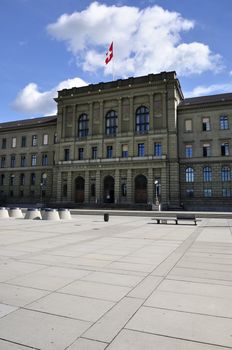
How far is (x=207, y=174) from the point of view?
5316cm

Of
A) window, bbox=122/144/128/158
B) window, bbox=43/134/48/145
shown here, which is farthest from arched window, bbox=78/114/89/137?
window, bbox=43/134/48/145

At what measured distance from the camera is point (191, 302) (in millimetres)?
5348

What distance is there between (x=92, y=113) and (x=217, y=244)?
5152cm

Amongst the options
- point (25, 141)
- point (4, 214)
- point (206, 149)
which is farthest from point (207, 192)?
point (25, 141)

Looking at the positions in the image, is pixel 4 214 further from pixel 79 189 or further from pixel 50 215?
pixel 79 189

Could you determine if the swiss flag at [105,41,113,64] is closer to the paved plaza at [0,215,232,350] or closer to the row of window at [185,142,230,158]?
the row of window at [185,142,230,158]

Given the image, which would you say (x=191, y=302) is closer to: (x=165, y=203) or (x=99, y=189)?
(x=165, y=203)

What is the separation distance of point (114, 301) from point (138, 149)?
51.8m

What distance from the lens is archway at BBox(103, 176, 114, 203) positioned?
5769 centimetres

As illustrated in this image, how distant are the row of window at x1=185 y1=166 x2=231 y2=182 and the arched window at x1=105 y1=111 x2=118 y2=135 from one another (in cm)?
1698

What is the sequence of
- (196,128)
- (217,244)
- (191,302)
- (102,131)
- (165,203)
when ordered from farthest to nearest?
(102,131), (196,128), (165,203), (217,244), (191,302)

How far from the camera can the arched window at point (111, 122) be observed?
59.4 meters

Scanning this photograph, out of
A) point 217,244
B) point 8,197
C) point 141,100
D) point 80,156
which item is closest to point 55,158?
point 80,156

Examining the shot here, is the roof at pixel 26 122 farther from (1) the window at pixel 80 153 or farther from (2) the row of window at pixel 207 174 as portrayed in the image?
(2) the row of window at pixel 207 174
